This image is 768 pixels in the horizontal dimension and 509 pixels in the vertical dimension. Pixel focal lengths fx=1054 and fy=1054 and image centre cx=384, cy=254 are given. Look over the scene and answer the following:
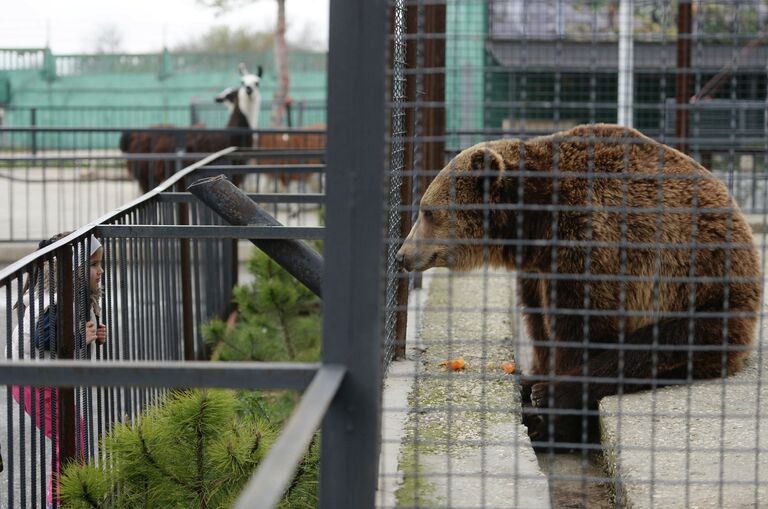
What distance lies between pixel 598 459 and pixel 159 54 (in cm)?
3492

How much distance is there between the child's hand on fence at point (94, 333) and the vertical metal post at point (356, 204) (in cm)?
237

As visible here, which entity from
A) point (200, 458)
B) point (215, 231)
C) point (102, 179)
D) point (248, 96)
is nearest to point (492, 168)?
point (215, 231)

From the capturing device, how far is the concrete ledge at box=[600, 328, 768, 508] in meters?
3.97

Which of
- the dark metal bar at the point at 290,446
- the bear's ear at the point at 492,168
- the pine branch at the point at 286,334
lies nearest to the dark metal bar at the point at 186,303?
the pine branch at the point at 286,334

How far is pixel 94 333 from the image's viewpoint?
4797 millimetres

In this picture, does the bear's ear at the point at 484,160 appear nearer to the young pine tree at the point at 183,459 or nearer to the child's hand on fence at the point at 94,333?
the young pine tree at the point at 183,459

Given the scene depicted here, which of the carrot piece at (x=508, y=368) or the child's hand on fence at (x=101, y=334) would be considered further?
the carrot piece at (x=508, y=368)

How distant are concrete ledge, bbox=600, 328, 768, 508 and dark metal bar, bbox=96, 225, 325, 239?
5.32 ft

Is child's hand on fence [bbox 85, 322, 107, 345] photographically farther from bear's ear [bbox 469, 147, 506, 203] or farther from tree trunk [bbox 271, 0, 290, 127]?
tree trunk [bbox 271, 0, 290, 127]

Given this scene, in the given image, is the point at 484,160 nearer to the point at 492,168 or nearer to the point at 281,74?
the point at 492,168

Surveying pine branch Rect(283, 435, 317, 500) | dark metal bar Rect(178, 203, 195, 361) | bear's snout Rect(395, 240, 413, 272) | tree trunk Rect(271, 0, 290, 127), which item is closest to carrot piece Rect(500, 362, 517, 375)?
bear's snout Rect(395, 240, 413, 272)

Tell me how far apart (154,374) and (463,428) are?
Result: 8.84 feet

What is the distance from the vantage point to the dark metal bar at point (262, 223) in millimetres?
4832

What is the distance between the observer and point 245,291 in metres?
8.65
